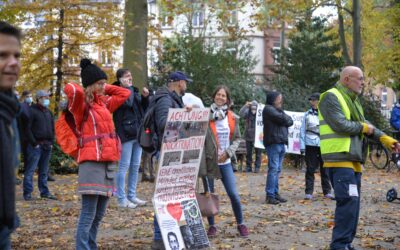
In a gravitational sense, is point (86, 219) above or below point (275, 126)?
below

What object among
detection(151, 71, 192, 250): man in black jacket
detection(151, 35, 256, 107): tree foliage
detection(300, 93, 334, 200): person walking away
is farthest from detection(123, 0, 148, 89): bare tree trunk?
detection(151, 71, 192, 250): man in black jacket

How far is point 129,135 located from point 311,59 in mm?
23953

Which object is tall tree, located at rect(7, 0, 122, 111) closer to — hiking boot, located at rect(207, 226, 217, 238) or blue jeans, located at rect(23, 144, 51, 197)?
blue jeans, located at rect(23, 144, 51, 197)

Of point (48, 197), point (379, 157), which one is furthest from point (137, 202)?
point (379, 157)

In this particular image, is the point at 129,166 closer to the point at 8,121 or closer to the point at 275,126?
the point at 275,126

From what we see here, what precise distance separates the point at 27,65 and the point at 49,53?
2.77 feet

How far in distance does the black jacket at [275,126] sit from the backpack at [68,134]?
6.63 meters

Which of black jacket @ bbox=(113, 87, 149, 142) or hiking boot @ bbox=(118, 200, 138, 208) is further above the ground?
black jacket @ bbox=(113, 87, 149, 142)

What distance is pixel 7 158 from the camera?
3.77 m

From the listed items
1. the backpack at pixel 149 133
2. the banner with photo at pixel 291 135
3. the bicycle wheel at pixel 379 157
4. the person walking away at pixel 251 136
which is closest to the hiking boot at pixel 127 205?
the backpack at pixel 149 133

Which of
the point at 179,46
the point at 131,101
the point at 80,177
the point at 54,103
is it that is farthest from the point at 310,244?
the point at 179,46

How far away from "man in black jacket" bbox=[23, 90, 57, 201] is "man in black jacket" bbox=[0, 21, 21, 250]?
10.1 m

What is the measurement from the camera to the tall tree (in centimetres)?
2491

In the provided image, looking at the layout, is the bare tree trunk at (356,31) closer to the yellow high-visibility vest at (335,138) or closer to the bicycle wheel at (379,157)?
the bicycle wheel at (379,157)
